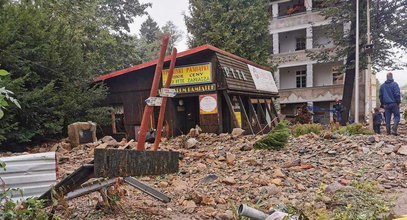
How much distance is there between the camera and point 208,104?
11.6 meters

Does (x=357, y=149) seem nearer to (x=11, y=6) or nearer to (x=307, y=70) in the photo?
(x=11, y=6)

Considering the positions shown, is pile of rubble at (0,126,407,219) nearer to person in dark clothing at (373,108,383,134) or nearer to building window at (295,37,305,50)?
person in dark clothing at (373,108,383,134)

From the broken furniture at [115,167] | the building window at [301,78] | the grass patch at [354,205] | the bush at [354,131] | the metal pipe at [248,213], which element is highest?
the building window at [301,78]

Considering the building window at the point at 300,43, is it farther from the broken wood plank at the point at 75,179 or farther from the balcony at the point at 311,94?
the broken wood plank at the point at 75,179

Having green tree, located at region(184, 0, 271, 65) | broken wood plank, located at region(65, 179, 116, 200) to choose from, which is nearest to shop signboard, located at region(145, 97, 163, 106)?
broken wood plank, located at region(65, 179, 116, 200)

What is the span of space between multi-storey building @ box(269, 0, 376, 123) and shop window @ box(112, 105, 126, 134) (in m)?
18.0

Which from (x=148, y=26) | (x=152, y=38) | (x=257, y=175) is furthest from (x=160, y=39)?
(x=257, y=175)

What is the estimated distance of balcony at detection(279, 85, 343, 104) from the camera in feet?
81.0

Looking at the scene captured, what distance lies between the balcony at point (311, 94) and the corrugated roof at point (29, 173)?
25.3m

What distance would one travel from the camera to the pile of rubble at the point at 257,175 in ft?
12.4

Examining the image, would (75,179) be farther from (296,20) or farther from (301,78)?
(301,78)

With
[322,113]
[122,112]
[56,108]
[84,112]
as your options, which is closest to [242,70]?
[122,112]

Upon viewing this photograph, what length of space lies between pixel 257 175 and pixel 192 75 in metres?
7.50

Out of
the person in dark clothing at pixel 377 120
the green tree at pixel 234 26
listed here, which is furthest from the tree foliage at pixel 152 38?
the person in dark clothing at pixel 377 120
